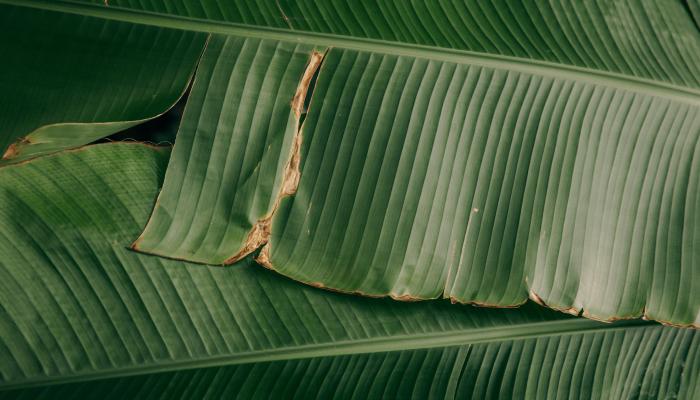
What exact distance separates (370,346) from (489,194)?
1.36 ft

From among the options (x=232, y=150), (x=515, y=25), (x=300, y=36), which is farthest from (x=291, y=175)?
(x=515, y=25)

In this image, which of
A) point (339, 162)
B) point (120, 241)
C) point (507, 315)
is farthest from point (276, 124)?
point (507, 315)

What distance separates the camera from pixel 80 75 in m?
1.20

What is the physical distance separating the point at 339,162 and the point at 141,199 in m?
0.42

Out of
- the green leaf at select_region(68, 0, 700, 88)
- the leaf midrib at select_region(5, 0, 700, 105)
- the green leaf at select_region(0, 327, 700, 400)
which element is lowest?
the green leaf at select_region(0, 327, 700, 400)

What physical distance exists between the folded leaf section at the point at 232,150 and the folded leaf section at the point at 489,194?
0.05 meters

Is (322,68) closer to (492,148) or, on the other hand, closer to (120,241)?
(492,148)

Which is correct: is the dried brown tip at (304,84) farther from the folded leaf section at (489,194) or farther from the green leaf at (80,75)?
the green leaf at (80,75)

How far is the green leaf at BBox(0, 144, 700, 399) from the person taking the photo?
1116mm

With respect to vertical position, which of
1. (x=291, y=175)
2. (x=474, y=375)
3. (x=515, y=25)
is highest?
(x=515, y=25)

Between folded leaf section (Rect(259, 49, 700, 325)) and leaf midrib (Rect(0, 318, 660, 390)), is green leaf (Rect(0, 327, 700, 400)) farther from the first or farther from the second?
folded leaf section (Rect(259, 49, 700, 325))

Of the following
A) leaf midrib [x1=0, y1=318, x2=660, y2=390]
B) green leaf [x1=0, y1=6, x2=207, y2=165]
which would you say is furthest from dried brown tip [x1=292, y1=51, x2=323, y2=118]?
leaf midrib [x1=0, y1=318, x2=660, y2=390]

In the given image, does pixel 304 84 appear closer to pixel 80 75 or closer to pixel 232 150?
pixel 232 150

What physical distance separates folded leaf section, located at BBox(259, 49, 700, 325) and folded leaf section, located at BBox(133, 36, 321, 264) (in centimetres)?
5
